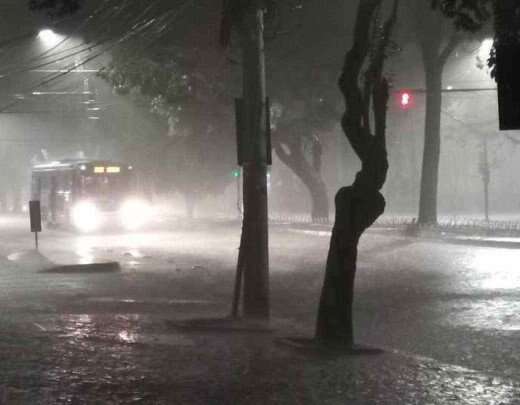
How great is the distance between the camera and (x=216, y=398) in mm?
8477

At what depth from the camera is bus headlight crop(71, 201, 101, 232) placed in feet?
138

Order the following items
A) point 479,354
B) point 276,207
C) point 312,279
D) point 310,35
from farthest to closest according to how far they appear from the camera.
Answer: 1. point 276,207
2. point 310,35
3. point 312,279
4. point 479,354

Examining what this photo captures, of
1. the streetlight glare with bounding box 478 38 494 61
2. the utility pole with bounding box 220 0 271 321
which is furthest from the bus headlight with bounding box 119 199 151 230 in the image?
the utility pole with bounding box 220 0 271 321

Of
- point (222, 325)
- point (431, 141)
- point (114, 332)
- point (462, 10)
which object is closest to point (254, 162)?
point (222, 325)

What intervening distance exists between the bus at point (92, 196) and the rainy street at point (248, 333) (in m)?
15.5

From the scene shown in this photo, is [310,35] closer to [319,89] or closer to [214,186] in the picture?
[319,89]

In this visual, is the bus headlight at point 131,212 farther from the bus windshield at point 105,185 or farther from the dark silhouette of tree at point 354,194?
the dark silhouette of tree at point 354,194

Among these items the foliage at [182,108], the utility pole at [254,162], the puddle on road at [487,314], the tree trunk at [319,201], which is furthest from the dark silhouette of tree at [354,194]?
the tree trunk at [319,201]

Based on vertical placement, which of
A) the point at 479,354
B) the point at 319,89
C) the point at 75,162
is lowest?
the point at 479,354

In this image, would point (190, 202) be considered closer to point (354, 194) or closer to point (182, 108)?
point (182, 108)

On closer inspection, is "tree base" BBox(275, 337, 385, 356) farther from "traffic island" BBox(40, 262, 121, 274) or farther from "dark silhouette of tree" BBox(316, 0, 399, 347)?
"traffic island" BBox(40, 262, 121, 274)

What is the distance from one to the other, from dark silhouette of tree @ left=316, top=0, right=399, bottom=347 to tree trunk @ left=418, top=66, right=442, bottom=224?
864 inches

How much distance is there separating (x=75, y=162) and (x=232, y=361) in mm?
34298

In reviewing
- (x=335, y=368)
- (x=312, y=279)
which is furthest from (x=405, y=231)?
(x=335, y=368)
